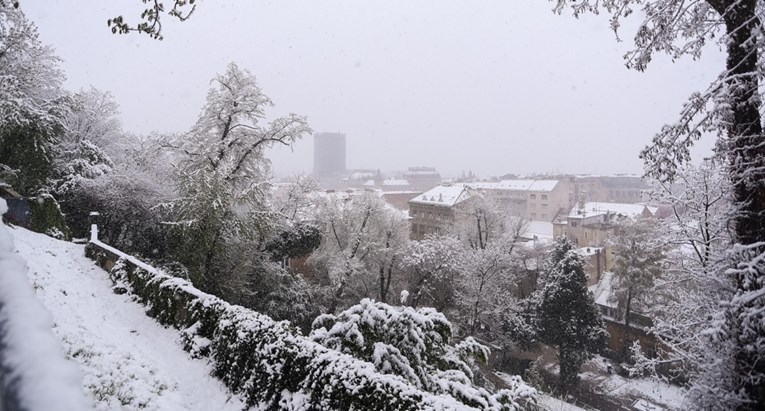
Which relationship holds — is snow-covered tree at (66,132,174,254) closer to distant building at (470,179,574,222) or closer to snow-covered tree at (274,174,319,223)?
snow-covered tree at (274,174,319,223)

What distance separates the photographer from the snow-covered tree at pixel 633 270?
24.9 m

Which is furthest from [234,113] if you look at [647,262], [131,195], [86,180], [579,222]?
[579,222]

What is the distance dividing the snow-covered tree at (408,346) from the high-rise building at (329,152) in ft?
550

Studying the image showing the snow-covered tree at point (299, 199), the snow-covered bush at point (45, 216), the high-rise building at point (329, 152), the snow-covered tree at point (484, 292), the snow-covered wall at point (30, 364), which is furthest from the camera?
the high-rise building at point (329, 152)

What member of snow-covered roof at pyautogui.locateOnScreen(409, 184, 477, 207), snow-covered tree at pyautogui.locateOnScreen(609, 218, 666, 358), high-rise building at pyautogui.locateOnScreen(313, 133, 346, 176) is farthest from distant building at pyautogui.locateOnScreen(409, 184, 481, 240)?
high-rise building at pyautogui.locateOnScreen(313, 133, 346, 176)

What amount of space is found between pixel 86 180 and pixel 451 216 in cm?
3174

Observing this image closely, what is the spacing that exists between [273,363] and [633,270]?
26.2 metres

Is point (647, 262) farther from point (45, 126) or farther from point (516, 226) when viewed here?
point (45, 126)

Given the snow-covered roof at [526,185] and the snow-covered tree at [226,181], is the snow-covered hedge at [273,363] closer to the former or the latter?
the snow-covered tree at [226,181]

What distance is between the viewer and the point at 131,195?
1995 centimetres

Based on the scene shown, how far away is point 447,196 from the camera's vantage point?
44406 millimetres

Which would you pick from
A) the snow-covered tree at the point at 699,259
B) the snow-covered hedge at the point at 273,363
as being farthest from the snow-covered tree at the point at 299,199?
the snow-covered tree at the point at 699,259

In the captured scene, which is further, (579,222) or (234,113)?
(579,222)

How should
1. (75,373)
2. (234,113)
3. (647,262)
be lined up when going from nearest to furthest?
1. (75,373)
2. (234,113)
3. (647,262)
